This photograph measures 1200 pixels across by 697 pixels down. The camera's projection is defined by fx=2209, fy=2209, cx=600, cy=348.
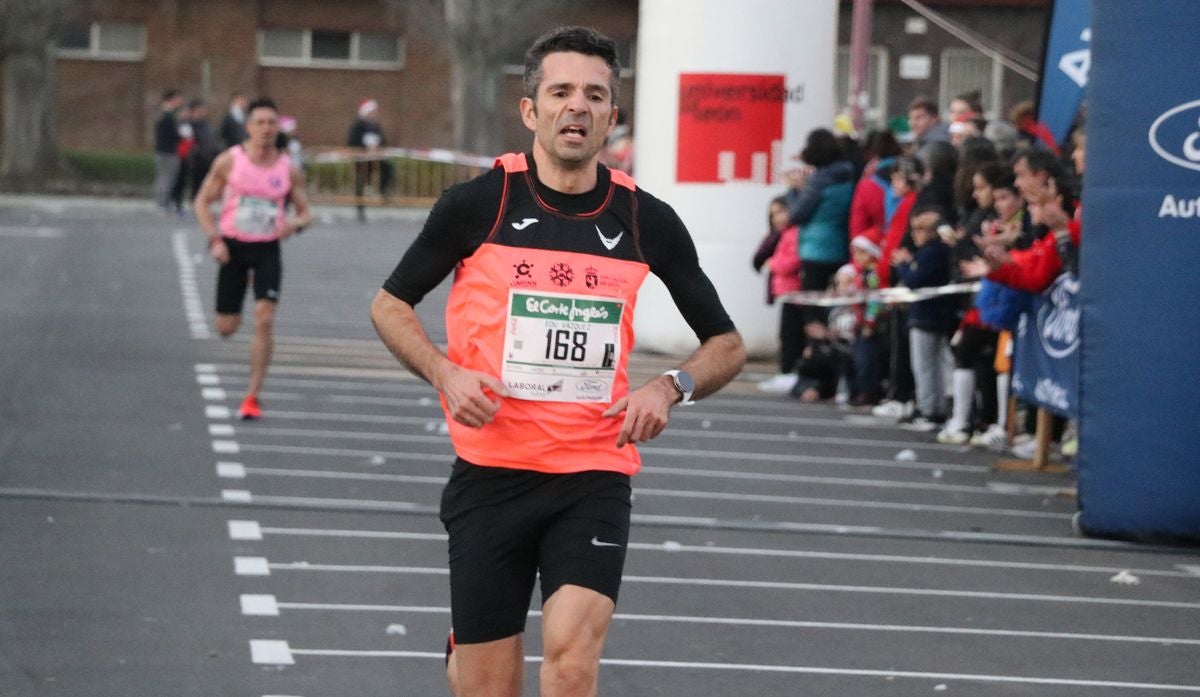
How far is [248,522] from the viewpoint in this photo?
10.4m

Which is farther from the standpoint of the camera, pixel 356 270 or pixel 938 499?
pixel 356 270

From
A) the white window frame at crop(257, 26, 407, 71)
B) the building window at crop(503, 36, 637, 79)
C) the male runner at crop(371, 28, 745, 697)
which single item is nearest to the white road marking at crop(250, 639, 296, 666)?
the male runner at crop(371, 28, 745, 697)

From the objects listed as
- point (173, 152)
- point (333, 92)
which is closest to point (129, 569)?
point (173, 152)

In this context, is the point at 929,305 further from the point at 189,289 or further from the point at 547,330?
the point at 189,289

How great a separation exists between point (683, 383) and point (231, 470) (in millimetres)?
6909

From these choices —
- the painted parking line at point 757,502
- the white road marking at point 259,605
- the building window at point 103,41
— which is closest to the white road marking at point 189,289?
the painted parking line at point 757,502

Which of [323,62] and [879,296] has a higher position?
[323,62]

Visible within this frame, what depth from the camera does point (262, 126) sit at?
46.0 ft

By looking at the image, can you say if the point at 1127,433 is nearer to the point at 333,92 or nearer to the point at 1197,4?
the point at 1197,4

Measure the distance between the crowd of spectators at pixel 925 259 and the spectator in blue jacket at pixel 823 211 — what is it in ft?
0.03

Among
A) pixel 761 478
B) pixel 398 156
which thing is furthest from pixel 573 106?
pixel 398 156

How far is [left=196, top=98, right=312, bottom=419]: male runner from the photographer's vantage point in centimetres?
1391

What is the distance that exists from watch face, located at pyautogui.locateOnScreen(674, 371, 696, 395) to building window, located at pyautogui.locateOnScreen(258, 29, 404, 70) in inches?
1888

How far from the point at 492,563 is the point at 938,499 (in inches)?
272
